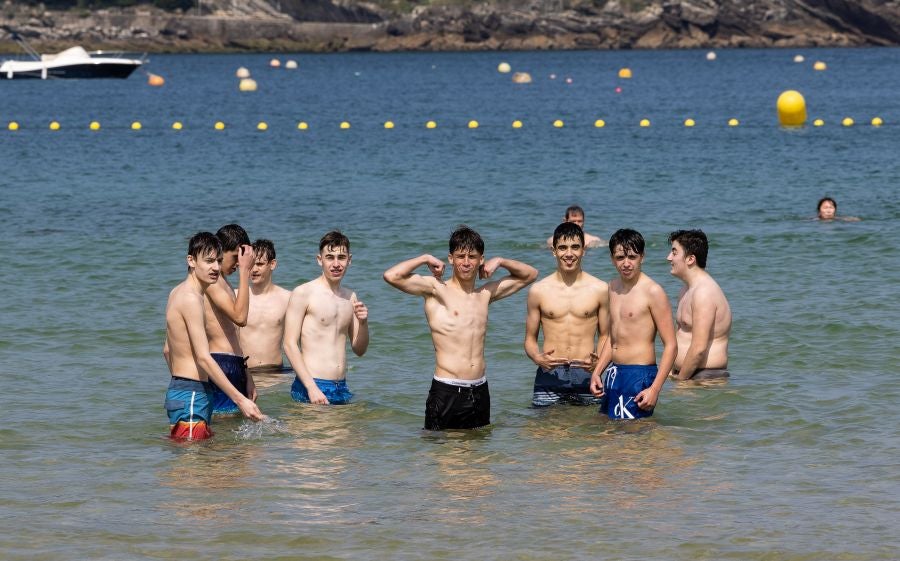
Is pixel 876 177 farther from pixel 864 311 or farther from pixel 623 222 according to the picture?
pixel 864 311

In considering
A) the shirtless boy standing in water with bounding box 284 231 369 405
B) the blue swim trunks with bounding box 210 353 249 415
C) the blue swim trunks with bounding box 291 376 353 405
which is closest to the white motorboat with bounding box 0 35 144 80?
the blue swim trunks with bounding box 291 376 353 405

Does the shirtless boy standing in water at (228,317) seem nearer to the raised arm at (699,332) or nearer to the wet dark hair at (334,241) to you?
the wet dark hair at (334,241)

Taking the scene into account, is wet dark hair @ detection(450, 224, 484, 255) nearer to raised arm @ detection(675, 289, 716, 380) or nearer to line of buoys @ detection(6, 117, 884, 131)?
raised arm @ detection(675, 289, 716, 380)

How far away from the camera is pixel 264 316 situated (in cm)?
1163

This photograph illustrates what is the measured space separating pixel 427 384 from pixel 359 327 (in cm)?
268

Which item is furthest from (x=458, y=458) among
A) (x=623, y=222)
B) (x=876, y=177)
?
(x=876, y=177)

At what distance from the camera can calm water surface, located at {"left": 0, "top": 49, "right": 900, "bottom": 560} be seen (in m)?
8.47

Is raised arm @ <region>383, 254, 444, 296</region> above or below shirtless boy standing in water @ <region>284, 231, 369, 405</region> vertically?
above

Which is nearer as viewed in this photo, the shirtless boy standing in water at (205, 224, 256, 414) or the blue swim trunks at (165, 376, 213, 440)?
the blue swim trunks at (165, 376, 213, 440)

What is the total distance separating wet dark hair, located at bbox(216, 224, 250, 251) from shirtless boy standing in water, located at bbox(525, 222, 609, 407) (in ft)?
7.10

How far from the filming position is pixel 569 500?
899cm

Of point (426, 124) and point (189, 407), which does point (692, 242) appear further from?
point (426, 124)

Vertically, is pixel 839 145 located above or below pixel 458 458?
above

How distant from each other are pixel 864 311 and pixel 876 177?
53.6 feet
